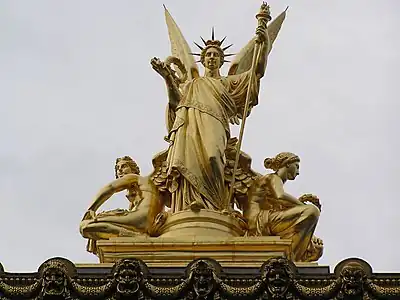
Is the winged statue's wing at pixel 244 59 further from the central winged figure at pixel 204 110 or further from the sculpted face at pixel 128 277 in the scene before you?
the sculpted face at pixel 128 277

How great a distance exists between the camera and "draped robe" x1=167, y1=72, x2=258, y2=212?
37156mm

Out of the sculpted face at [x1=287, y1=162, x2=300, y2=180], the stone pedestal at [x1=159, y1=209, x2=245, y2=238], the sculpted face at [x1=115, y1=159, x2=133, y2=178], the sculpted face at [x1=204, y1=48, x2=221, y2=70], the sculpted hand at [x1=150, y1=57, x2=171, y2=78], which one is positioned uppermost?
the sculpted face at [x1=204, y1=48, x2=221, y2=70]

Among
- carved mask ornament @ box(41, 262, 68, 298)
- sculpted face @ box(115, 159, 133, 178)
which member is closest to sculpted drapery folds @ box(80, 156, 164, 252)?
sculpted face @ box(115, 159, 133, 178)

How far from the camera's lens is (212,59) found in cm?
4066

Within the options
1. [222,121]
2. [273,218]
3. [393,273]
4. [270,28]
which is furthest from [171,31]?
[393,273]

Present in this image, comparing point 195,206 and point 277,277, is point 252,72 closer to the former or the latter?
point 195,206

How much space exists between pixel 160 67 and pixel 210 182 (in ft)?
9.99

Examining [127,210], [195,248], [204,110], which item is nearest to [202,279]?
[195,248]

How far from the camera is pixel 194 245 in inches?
1374

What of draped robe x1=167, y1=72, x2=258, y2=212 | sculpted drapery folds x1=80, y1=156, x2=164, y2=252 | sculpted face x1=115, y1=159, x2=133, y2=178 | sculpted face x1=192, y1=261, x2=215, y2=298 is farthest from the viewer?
sculpted face x1=115, y1=159, x2=133, y2=178

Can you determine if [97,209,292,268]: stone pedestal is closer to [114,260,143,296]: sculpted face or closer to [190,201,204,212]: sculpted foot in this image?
[190,201,204,212]: sculpted foot

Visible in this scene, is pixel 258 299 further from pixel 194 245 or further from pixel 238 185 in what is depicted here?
pixel 238 185

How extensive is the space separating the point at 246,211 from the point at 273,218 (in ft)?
3.94

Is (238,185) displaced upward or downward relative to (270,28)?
downward
